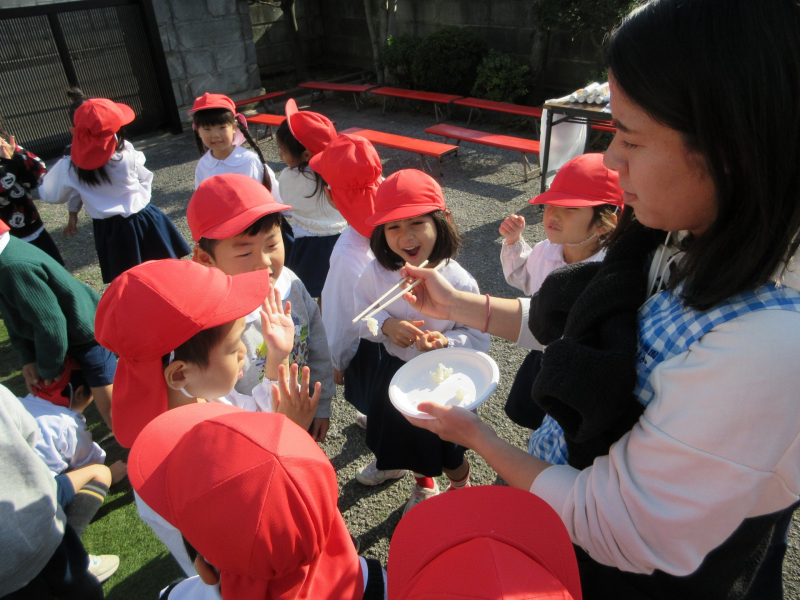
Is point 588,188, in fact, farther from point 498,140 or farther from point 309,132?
point 498,140

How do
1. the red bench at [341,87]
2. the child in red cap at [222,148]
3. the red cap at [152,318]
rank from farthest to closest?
the red bench at [341,87], the child in red cap at [222,148], the red cap at [152,318]

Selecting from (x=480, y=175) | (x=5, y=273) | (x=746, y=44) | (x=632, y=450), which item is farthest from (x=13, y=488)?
(x=480, y=175)

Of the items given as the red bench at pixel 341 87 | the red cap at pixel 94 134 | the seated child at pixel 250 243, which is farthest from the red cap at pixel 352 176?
the red bench at pixel 341 87

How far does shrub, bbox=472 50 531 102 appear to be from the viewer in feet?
32.5

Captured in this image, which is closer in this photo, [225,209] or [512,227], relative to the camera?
[225,209]

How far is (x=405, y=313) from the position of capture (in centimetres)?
269

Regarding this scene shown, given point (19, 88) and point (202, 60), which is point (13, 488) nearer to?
point (19, 88)

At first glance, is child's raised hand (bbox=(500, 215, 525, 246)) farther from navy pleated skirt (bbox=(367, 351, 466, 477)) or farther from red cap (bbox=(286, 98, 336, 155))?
red cap (bbox=(286, 98, 336, 155))

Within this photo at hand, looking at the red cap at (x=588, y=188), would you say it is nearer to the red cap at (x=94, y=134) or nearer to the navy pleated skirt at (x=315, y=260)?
the navy pleated skirt at (x=315, y=260)

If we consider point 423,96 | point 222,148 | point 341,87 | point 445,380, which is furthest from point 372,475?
point 341,87

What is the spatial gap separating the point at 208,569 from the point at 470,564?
76 cm

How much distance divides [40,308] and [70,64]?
8.55 metres

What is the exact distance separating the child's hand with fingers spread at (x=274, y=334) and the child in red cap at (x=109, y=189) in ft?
10.3

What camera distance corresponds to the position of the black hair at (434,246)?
274 centimetres
